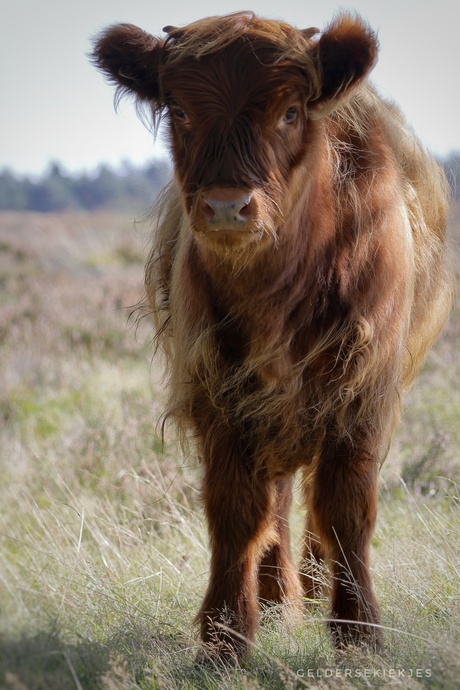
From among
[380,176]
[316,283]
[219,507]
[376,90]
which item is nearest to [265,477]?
[219,507]

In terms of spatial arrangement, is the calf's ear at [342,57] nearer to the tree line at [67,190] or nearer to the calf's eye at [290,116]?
the calf's eye at [290,116]

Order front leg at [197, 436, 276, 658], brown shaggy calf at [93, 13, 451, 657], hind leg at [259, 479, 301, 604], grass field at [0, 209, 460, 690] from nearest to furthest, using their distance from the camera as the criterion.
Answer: grass field at [0, 209, 460, 690] < brown shaggy calf at [93, 13, 451, 657] < front leg at [197, 436, 276, 658] < hind leg at [259, 479, 301, 604]

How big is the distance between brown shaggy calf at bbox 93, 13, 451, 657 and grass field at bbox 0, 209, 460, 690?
22cm

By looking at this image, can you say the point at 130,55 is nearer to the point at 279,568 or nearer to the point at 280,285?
the point at 280,285

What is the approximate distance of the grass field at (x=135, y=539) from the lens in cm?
252

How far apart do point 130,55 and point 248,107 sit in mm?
628

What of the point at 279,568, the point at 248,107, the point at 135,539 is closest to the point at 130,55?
the point at 248,107

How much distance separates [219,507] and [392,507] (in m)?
1.94

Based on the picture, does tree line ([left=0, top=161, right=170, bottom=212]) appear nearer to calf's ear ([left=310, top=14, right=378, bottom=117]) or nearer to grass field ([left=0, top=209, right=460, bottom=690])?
grass field ([left=0, top=209, right=460, bottom=690])

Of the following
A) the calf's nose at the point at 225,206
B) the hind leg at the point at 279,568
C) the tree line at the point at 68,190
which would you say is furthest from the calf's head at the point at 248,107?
the tree line at the point at 68,190

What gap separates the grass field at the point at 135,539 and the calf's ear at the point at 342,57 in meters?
1.54

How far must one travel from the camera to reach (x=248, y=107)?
2699mm

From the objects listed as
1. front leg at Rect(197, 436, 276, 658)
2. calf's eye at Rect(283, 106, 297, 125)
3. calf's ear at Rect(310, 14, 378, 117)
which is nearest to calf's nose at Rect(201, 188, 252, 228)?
calf's eye at Rect(283, 106, 297, 125)

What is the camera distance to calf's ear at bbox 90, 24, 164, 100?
120 inches
